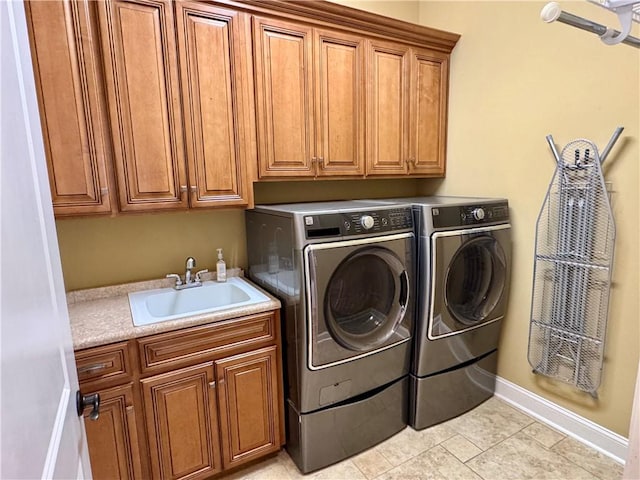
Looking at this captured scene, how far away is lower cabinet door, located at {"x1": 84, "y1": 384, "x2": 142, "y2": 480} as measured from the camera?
4.88 feet

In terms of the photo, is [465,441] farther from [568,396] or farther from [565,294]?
[565,294]

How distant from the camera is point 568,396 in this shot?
2115 mm

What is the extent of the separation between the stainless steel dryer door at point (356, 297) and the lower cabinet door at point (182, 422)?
0.53 m

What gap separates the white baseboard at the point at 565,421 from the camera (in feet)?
6.33

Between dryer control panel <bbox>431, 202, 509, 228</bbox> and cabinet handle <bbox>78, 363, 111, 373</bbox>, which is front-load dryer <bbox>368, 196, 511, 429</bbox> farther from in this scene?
cabinet handle <bbox>78, 363, 111, 373</bbox>

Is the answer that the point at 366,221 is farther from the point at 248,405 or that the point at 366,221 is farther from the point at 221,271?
the point at 248,405

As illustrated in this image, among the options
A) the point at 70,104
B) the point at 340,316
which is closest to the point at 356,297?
the point at 340,316

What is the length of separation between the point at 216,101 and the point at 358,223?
916 mm

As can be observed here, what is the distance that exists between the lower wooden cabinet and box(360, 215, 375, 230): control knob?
24.6 inches

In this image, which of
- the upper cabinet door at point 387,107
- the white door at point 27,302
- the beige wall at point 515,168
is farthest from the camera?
the upper cabinet door at point 387,107

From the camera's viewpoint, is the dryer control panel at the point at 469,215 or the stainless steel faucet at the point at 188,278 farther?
the stainless steel faucet at the point at 188,278

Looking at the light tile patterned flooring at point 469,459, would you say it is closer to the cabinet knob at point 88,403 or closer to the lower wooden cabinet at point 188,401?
the lower wooden cabinet at point 188,401

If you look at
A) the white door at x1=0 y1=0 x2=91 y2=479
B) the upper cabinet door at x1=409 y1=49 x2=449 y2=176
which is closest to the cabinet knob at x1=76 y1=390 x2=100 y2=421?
the white door at x1=0 y1=0 x2=91 y2=479

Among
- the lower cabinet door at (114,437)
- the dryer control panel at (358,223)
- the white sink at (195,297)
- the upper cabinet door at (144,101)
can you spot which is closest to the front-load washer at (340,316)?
the dryer control panel at (358,223)
